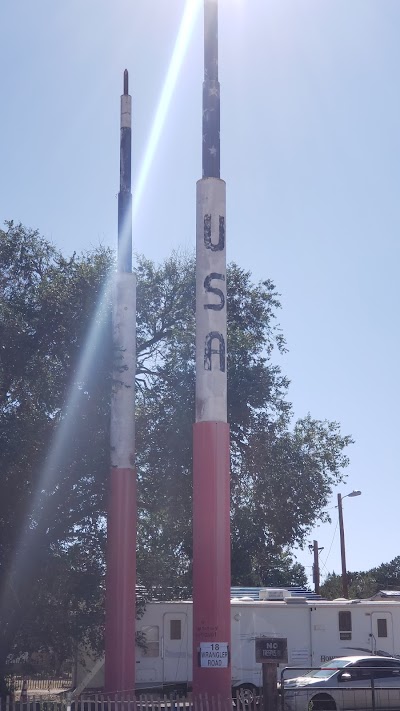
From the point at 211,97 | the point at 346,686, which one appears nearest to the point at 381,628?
the point at 346,686

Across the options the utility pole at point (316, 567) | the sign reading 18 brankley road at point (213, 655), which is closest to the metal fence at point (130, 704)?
the sign reading 18 brankley road at point (213, 655)

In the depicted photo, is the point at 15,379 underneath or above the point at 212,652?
above

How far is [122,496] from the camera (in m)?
25.0

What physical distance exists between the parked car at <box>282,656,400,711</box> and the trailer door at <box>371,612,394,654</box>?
4.30 metres

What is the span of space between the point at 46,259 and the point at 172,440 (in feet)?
20.6

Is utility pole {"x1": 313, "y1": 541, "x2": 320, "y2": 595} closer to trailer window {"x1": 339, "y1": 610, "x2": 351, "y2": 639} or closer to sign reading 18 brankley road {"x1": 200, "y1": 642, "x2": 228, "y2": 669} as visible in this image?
trailer window {"x1": 339, "y1": 610, "x2": 351, "y2": 639}

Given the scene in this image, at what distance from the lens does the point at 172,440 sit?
2681 centimetres

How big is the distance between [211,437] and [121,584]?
4.91 meters

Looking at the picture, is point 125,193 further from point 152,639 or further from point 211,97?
point 152,639

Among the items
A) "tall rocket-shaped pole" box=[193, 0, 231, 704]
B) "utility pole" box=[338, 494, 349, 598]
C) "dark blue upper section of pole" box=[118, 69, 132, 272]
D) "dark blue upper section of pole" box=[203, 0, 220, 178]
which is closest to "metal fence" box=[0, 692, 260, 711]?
"tall rocket-shaped pole" box=[193, 0, 231, 704]

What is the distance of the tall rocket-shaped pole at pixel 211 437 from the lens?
70.7ft

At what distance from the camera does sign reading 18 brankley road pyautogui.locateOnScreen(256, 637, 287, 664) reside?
1961 centimetres

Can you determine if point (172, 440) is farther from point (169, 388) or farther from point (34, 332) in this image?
point (34, 332)

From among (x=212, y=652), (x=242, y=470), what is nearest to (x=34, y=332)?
(x=242, y=470)
